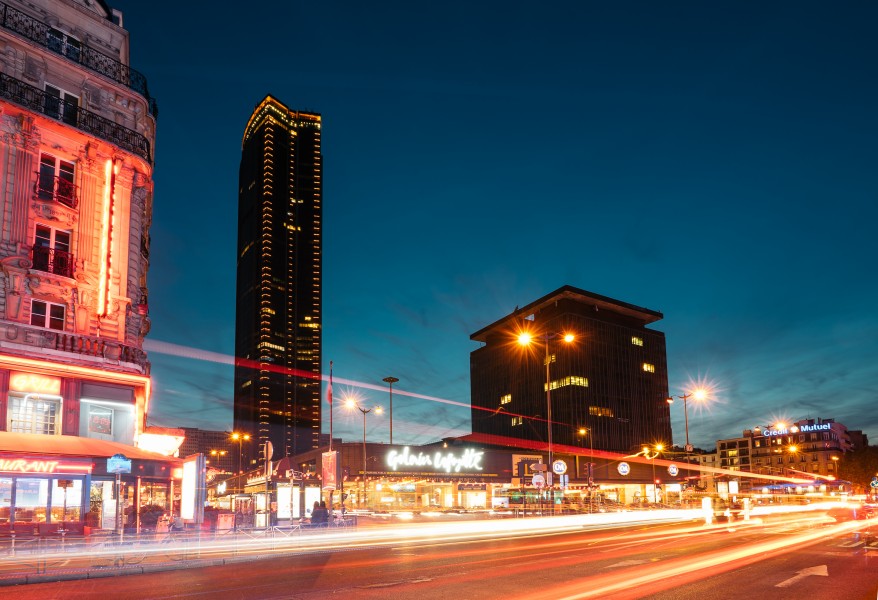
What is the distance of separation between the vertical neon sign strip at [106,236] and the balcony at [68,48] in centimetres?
535

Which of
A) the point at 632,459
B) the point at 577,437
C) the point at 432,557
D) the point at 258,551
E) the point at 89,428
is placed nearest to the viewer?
the point at 432,557

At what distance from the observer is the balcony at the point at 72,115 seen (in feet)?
102

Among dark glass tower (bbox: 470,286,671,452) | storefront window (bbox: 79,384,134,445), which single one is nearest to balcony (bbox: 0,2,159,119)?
storefront window (bbox: 79,384,134,445)

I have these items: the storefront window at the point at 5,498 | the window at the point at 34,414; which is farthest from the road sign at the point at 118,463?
the window at the point at 34,414

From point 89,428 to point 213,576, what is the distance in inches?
634

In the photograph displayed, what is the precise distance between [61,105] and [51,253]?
7.38 meters

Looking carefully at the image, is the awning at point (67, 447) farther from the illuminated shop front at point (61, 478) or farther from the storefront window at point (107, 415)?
the storefront window at point (107, 415)

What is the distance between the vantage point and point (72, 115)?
110 feet

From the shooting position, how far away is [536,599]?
12828 mm

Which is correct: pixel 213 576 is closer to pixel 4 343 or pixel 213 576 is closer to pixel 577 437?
pixel 4 343

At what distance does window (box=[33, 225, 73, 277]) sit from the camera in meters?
31.3

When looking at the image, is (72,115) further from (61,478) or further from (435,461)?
(435,461)

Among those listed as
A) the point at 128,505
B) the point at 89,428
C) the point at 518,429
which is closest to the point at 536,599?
the point at 89,428

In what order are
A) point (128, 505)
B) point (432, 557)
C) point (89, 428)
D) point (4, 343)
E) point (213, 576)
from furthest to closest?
point (128, 505) < point (89, 428) < point (4, 343) < point (432, 557) < point (213, 576)
